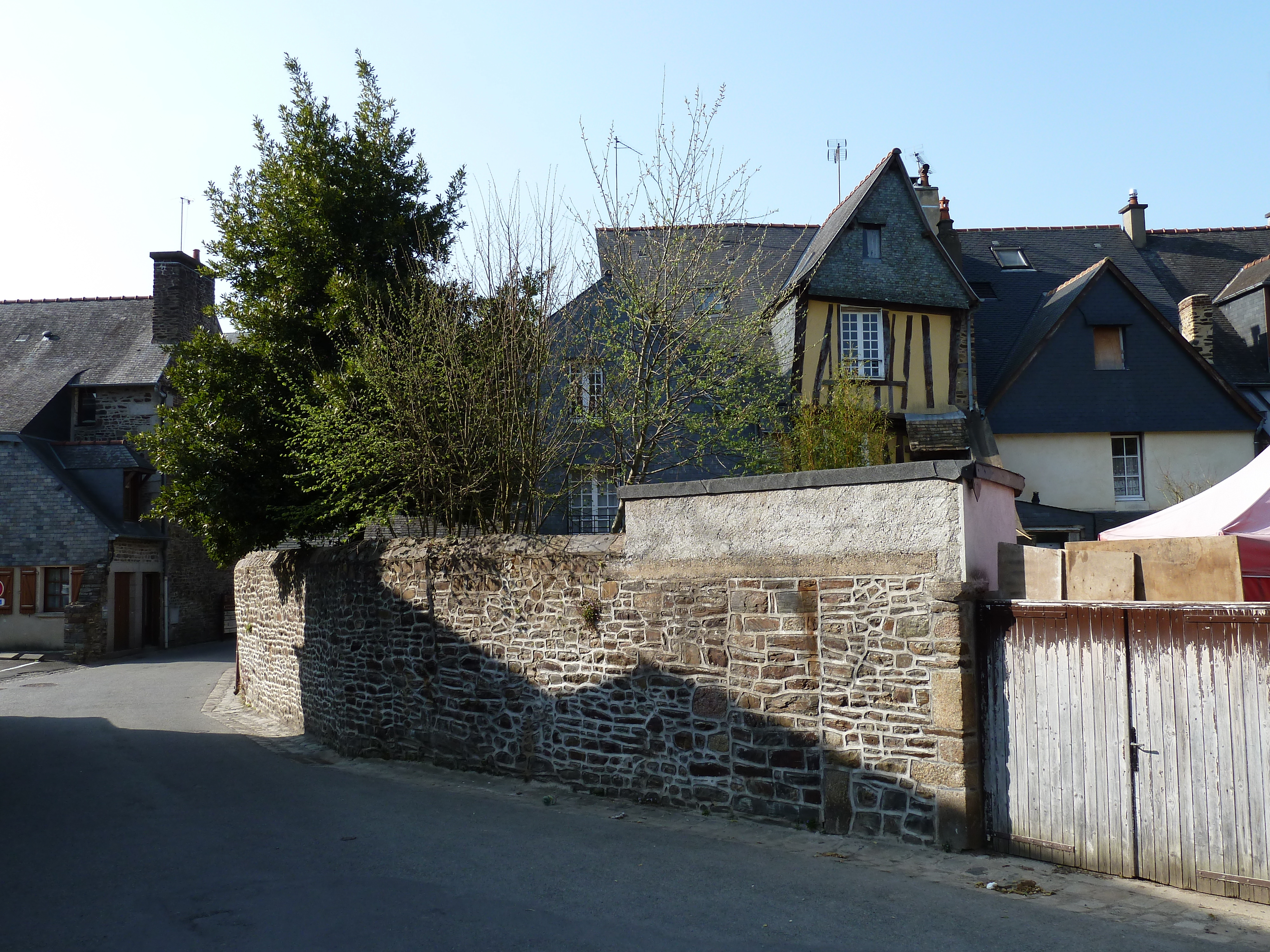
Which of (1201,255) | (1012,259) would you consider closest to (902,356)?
(1012,259)

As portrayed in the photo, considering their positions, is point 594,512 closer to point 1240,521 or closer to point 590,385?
point 590,385

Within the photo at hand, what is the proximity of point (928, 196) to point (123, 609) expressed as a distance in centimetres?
2252

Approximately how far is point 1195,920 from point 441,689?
6859mm

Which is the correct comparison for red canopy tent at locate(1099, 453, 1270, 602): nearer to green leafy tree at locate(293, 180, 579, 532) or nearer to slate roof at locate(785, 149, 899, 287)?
green leafy tree at locate(293, 180, 579, 532)

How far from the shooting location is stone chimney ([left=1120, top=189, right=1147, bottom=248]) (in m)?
24.3

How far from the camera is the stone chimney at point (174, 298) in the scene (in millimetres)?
28625

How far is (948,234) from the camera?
2127cm

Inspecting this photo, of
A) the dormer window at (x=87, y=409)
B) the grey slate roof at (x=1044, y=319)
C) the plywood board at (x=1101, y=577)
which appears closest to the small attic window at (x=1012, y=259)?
the grey slate roof at (x=1044, y=319)

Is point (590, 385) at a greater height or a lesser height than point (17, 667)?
greater

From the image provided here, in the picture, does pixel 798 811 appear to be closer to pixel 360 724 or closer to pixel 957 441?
pixel 360 724

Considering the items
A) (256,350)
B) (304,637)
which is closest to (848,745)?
(304,637)

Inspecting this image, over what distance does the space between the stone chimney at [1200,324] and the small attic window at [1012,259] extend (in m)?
3.70

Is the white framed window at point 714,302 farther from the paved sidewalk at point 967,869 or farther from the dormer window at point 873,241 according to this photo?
the dormer window at point 873,241

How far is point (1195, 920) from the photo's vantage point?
16.9ft
